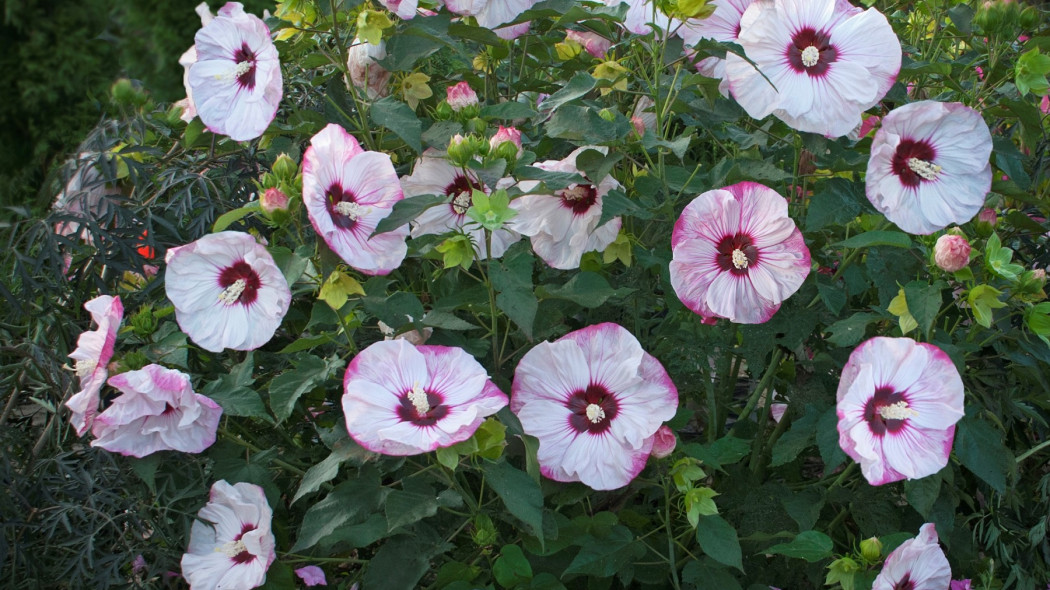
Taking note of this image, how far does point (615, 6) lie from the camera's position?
1.45m

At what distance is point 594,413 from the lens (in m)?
1.22

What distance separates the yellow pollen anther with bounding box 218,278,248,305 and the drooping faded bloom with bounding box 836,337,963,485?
2.29ft

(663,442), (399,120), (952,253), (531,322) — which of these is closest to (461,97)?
(399,120)

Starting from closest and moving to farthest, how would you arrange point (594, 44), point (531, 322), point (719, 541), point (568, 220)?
point (531, 322) → point (719, 541) → point (568, 220) → point (594, 44)

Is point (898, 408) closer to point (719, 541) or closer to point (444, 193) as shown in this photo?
point (719, 541)

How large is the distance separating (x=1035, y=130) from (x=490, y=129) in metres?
0.71

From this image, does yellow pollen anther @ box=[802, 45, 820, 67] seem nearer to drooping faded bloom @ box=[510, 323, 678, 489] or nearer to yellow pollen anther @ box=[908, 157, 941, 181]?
yellow pollen anther @ box=[908, 157, 941, 181]

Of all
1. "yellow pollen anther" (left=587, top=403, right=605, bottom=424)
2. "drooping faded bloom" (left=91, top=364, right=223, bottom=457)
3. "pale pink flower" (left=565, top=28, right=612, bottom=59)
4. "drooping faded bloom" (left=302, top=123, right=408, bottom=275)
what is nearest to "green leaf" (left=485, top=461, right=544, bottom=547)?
"yellow pollen anther" (left=587, top=403, right=605, bottom=424)

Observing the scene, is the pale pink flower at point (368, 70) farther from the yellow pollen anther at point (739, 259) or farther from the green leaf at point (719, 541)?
the green leaf at point (719, 541)

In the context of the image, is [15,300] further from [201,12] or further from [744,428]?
[744,428]

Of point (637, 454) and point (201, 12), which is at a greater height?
point (201, 12)

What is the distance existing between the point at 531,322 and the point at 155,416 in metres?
0.48

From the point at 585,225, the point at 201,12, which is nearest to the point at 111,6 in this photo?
the point at 201,12

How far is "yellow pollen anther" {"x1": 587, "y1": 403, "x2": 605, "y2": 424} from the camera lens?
1220mm
